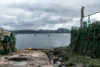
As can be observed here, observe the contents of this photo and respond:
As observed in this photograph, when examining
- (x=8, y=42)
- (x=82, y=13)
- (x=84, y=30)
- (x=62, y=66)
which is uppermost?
(x=82, y=13)

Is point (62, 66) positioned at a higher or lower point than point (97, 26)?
lower

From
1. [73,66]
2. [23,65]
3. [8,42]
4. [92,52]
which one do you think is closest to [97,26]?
[92,52]

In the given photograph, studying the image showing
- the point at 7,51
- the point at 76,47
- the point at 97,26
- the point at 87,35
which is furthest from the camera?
the point at 7,51

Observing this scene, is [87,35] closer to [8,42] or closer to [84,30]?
[84,30]

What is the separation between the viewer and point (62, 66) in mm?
13883

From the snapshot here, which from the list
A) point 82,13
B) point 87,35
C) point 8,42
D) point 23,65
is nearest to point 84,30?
point 87,35

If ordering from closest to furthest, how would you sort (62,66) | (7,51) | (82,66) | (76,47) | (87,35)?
1. (82,66)
2. (62,66)
3. (87,35)
4. (76,47)
5. (7,51)

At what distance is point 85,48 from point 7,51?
10.5 metres

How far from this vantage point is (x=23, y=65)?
1453 cm

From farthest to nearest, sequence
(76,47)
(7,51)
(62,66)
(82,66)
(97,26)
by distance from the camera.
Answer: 1. (7,51)
2. (76,47)
3. (97,26)
4. (62,66)
5. (82,66)

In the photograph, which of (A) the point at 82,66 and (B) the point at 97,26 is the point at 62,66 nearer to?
(A) the point at 82,66

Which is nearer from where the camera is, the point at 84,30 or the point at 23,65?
the point at 23,65

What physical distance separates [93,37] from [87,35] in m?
1.26

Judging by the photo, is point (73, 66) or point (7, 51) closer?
point (73, 66)
